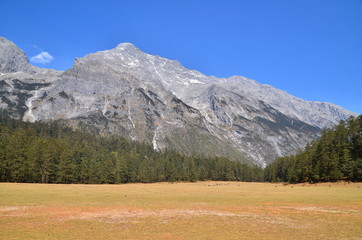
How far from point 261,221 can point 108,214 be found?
50.9 ft

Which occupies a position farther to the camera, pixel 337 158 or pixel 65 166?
pixel 65 166

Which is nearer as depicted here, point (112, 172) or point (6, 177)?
point (6, 177)

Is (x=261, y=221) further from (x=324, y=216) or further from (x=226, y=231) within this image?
(x=324, y=216)

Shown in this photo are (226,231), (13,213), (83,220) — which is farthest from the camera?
(13,213)

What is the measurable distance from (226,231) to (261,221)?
6.25 meters

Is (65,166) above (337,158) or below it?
below

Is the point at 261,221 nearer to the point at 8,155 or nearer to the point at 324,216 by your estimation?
the point at 324,216

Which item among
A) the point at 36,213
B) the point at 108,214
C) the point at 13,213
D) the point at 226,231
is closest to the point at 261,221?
the point at 226,231

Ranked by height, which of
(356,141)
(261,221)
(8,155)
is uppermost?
(356,141)

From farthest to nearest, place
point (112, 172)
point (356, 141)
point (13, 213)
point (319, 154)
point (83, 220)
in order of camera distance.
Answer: point (112, 172), point (319, 154), point (356, 141), point (13, 213), point (83, 220)

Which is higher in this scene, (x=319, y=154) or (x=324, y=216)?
(x=319, y=154)

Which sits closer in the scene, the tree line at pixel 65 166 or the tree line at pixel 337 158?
the tree line at pixel 337 158

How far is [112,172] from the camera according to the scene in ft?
408

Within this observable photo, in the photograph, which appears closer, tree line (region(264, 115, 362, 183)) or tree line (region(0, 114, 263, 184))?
tree line (region(264, 115, 362, 183))
